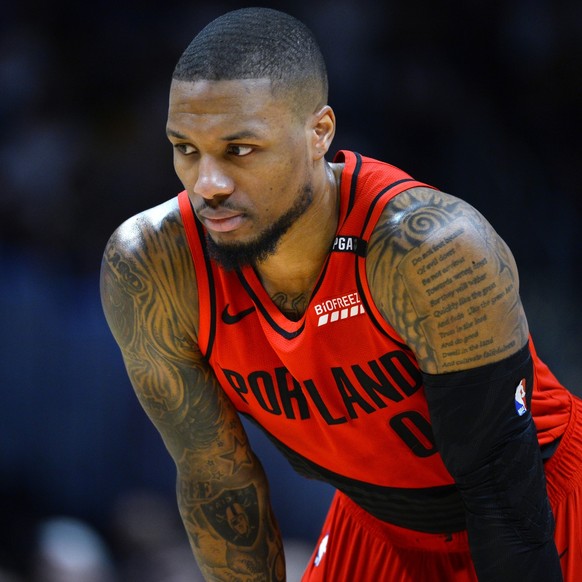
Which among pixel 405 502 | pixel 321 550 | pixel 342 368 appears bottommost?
pixel 321 550

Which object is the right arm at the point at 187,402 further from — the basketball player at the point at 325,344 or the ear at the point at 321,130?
the ear at the point at 321,130

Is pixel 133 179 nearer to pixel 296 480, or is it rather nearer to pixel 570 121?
pixel 296 480

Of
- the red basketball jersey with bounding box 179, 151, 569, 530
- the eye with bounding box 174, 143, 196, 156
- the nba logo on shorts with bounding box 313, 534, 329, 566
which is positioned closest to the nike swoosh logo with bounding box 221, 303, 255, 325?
the red basketball jersey with bounding box 179, 151, 569, 530

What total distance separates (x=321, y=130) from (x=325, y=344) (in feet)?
1.44

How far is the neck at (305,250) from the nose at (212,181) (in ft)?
0.68

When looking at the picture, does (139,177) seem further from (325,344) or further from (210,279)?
(325,344)

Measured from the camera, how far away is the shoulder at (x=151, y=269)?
2.17 meters

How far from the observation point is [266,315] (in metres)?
2.13

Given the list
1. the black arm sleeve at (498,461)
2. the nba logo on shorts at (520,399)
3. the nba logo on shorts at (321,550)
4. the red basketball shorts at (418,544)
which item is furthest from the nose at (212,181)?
the nba logo on shorts at (321,550)

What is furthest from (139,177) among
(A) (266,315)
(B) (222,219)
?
(B) (222,219)

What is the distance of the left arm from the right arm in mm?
→ 495

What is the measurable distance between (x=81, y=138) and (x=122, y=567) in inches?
65.0

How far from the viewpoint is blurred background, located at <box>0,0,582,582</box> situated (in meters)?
3.64

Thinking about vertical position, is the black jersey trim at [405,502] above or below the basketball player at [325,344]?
below
